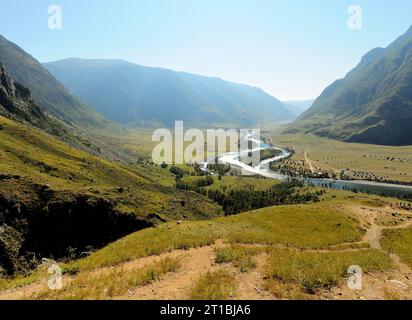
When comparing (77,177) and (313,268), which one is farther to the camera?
(77,177)

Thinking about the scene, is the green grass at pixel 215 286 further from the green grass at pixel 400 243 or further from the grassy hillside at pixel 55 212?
the grassy hillside at pixel 55 212

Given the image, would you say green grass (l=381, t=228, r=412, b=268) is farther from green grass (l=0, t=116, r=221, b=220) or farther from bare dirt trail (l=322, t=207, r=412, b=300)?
green grass (l=0, t=116, r=221, b=220)

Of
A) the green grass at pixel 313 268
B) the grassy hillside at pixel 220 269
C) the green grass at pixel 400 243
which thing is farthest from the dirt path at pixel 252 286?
the green grass at pixel 400 243

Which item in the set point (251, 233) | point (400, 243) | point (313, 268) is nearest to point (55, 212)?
point (251, 233)

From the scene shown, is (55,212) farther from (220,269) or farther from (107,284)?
(220,269)

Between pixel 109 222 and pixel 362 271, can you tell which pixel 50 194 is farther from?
pixel 362 271

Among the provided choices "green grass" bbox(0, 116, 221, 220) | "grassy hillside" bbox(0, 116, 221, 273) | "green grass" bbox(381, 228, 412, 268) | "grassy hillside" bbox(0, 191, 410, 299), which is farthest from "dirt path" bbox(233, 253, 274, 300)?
"green grass" bbox(0, 116, 221, 220)
